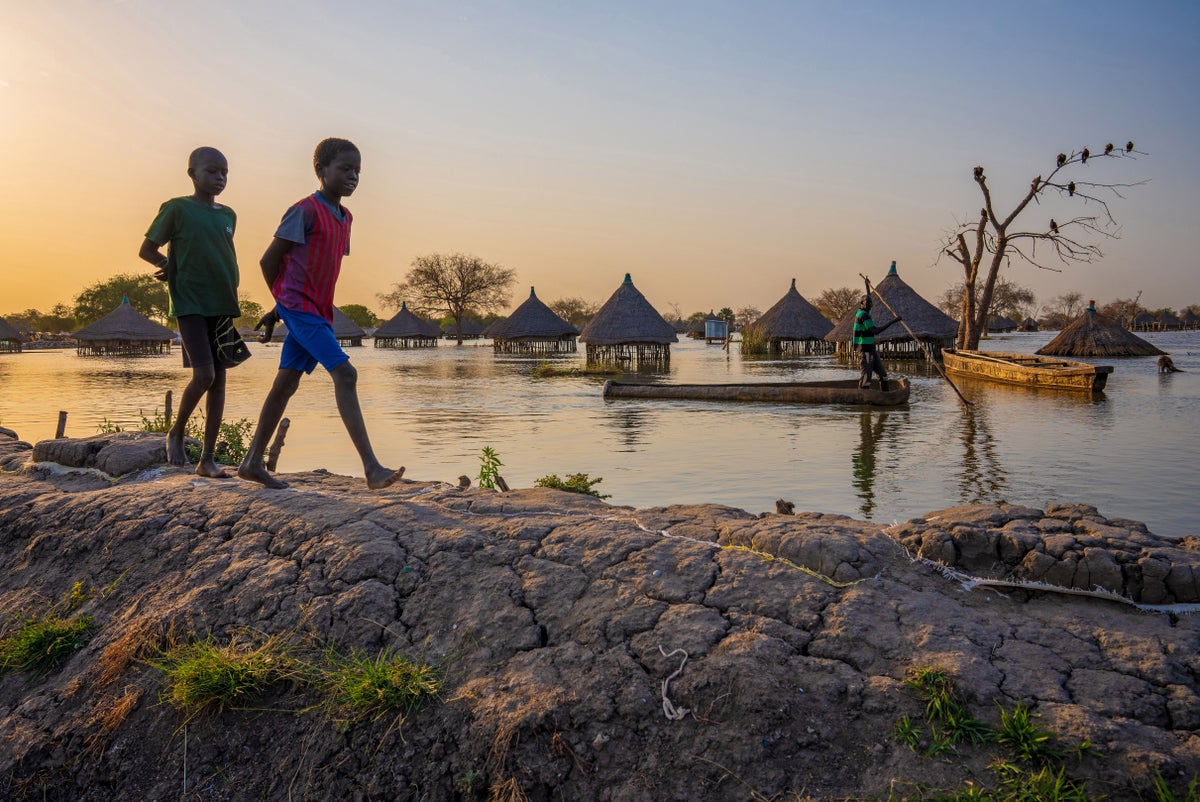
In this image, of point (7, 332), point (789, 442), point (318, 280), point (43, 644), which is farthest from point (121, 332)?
point (43, 644)

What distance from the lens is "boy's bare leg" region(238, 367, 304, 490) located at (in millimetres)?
3467

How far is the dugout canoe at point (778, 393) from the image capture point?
38.8 feet

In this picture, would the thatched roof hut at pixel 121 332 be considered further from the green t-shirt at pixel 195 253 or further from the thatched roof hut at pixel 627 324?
the green t-shirt at pixel 195 253

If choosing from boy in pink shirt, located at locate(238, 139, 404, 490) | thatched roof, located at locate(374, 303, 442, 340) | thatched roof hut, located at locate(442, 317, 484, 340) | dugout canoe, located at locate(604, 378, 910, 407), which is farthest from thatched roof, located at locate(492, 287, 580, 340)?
thatched roof hut, located at locate(442, 317, 484, 340)

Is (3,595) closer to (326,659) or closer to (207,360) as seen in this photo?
(207,360)

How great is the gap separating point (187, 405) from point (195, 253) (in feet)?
2.72

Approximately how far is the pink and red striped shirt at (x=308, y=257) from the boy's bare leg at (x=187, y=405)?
0.89 metres

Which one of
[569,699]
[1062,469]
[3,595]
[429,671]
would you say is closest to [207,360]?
[3,595]

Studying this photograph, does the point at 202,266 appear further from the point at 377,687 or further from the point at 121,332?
the point at 121,332

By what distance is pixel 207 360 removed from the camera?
152 inches

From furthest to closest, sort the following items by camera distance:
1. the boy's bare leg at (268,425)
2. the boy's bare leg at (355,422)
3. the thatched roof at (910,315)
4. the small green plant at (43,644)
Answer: the thatched roof at (910,315), the boy's bare leg at (268,425), the boy's bare leg at (355,422), the small green plant at (43,644)

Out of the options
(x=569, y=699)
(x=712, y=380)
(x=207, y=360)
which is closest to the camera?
(x=569, y=699)

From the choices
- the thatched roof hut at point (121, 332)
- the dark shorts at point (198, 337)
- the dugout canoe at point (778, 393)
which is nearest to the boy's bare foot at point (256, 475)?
the dark shorts at point (198, 337)

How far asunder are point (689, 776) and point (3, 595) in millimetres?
2904
